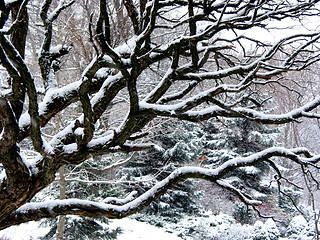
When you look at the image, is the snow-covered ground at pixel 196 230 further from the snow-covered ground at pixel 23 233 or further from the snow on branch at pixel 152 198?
the snow on branch at pixel 152 198

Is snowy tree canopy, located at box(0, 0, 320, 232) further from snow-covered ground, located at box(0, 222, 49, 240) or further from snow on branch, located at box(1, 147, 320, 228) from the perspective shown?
snow-covered ground, located at box(0, 222, 49, 240)

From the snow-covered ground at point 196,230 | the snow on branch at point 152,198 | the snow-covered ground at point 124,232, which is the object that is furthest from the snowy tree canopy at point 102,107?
the snow-covered ground at point 196,230

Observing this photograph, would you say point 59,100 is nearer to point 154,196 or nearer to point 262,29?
point 154,196

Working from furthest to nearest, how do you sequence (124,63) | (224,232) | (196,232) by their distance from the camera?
(196,232), (224,232), (124,63)

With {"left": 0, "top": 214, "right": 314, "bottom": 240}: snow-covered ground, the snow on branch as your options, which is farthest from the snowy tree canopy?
{"left": 0, "top": 214, "right": 314, "bottom": 240}: snow-covered ground

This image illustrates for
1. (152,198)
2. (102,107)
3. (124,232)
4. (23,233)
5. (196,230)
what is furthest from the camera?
(196,230)

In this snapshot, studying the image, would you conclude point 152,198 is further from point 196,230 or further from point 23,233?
point 196,230

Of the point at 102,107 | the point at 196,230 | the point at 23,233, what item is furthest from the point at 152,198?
the point at 196,230

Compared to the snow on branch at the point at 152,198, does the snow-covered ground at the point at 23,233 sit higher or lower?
lower

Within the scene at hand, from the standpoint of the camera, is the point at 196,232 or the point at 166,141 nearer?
the point at 196,232

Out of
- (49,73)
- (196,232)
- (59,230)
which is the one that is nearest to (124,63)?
(49,73)

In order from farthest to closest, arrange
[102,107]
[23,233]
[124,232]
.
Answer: [124,232] → [23,233] → [102,107]

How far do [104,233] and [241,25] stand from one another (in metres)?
7.04

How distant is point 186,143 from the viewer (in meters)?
12.8
